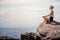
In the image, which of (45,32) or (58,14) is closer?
(45,32)

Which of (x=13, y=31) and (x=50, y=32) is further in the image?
(x=13, y=31)

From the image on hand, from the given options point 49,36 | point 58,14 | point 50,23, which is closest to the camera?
point 49,36

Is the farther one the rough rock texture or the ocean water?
the ocean water

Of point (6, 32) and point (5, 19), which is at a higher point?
point (5, 19)

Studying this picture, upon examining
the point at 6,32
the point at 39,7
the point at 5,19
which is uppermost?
the point at 39,7

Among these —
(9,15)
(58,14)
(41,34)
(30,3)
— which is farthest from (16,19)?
(41,34)

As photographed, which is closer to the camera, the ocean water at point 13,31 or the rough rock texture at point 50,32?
the rough rock texture at point 50,32

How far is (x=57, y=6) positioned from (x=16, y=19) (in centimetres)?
169

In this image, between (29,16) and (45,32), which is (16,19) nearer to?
(29,16)

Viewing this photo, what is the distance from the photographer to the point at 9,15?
6926 millimetres

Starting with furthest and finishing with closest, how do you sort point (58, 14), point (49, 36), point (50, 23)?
point (58, 14)
point (50, 23)
point (49, 36)

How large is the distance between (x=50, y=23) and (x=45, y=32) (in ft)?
2.66

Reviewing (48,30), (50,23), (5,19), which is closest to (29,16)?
(5,19)

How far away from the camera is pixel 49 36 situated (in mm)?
4574
